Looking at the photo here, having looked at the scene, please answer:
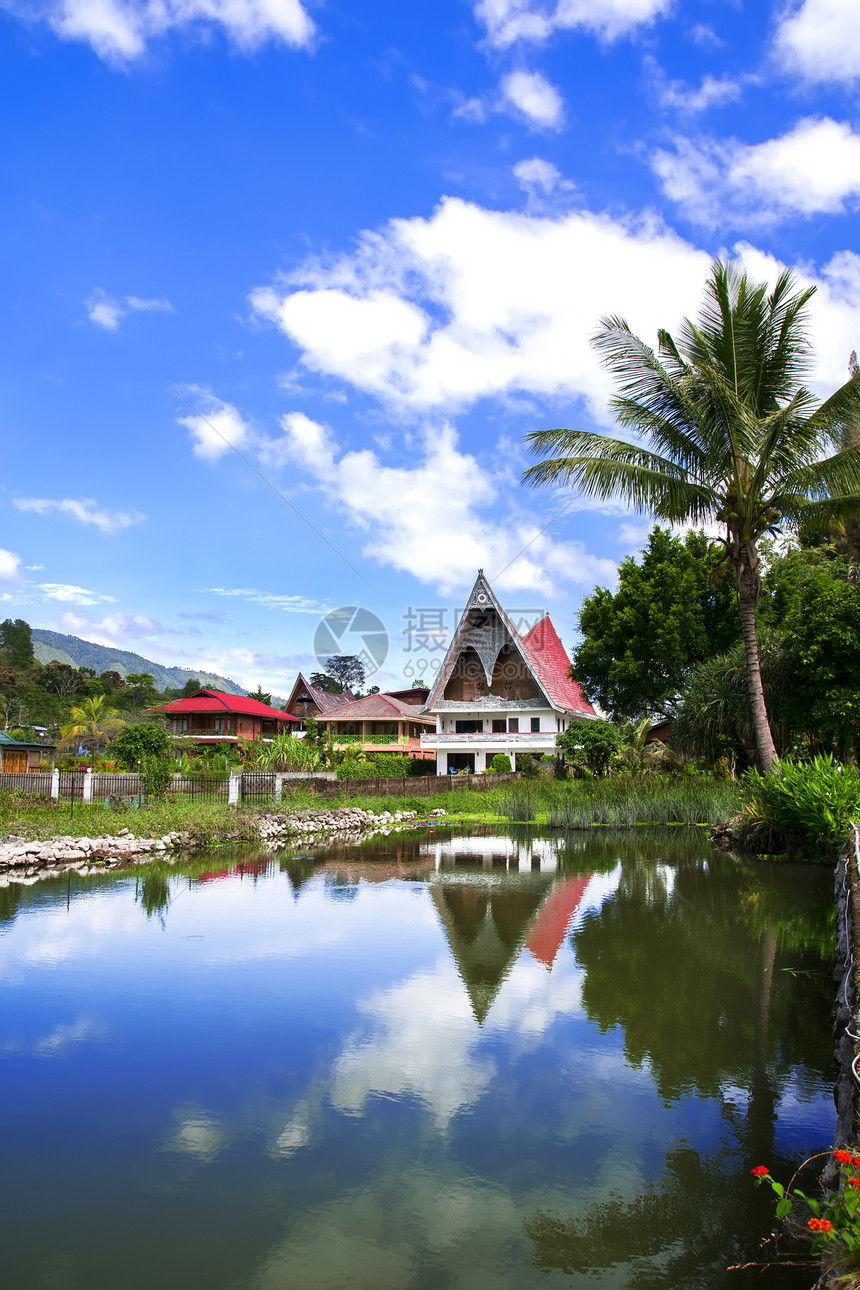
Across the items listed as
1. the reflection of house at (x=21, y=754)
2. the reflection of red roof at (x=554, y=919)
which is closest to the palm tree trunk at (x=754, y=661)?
the reflection of red roof at (x=554, y=919)

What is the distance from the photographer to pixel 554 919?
8.59 meters

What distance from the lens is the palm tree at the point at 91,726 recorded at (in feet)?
138

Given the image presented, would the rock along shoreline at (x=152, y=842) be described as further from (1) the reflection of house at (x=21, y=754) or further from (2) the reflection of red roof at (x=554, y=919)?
(1) the reflection of house at (x=21, y=754)

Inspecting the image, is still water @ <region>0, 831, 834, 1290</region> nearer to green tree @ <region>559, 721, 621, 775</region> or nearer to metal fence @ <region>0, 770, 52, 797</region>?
metal fence @ <region>0, 770, 52, 797</region>

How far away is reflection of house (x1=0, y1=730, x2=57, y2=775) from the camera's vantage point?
1277 inches

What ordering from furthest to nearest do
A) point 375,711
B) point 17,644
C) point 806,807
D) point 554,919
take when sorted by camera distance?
1. point 17,644
2. point 375,711
3. point 806,807
4. point 554,919

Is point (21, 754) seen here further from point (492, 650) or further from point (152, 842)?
point (152, 842)

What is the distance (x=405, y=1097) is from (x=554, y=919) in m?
4.63

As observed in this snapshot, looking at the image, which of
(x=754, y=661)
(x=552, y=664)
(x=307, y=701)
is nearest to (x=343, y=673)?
(x=307, y=701)

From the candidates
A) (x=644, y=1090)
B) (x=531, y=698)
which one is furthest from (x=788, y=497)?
(x=531, y=698)

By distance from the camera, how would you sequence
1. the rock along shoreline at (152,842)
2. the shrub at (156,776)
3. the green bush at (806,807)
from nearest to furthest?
1. the green bush at (806,807)
2. the rock along shoreline at (152,842)
3. the shrub at (156,776)

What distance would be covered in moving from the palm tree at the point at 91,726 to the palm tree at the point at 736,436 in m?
33.9

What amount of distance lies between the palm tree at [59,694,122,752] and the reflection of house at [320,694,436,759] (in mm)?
11245

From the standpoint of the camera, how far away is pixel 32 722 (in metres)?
56.7
